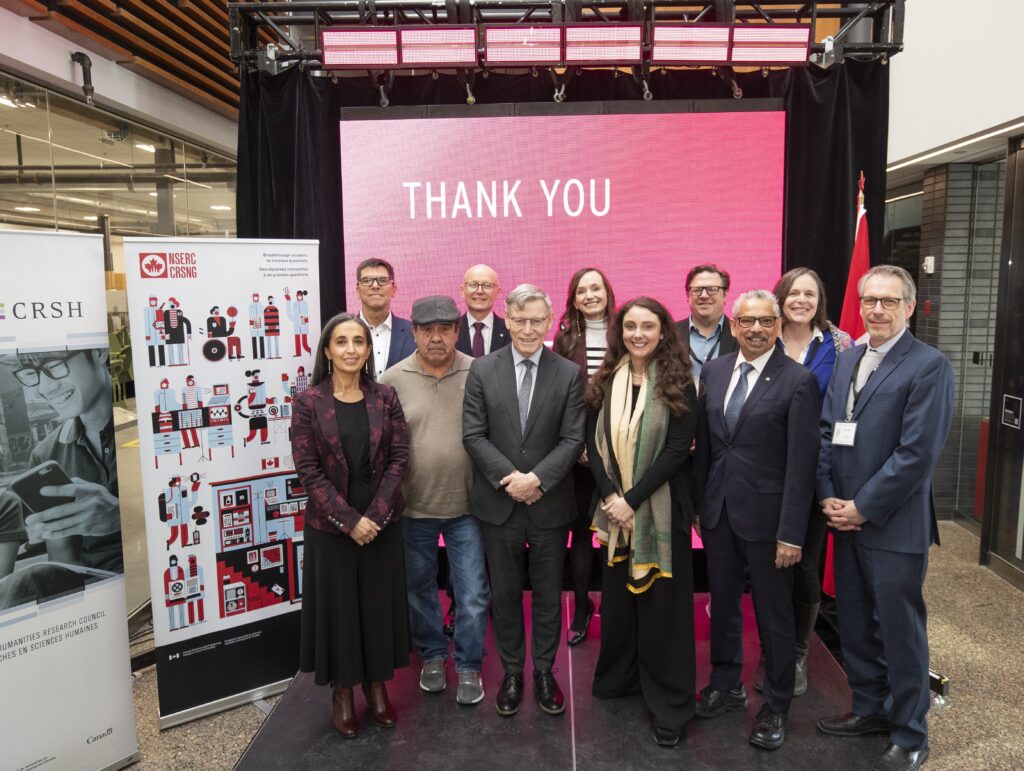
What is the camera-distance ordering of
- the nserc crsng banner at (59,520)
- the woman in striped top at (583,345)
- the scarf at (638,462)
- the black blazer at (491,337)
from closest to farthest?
the nserc crsng banner at (59,520) < the scarf at (638,462) < the woman in striped top at (583,345) < the black blazer at (491,337)

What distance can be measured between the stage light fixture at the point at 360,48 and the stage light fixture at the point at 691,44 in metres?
1.49

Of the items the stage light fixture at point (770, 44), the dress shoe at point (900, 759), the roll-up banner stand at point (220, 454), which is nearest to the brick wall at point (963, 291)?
the stage light fixture at point (770, 44)

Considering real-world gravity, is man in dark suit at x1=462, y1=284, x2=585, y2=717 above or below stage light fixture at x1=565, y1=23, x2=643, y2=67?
below

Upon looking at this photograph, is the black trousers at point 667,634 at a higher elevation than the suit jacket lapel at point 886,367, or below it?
below

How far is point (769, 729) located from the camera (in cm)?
262

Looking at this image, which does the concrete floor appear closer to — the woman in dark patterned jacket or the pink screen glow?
the woman in dark patterned jacket

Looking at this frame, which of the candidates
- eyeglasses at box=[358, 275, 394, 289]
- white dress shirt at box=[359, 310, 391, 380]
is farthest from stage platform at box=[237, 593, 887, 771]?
eyeglasses at box=[358, 275, 394, 289]

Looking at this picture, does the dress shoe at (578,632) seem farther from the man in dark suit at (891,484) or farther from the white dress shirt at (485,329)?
the white dress shirt at (485,329)

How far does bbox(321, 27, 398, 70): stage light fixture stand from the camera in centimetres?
375

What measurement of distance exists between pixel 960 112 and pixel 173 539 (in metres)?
5.41

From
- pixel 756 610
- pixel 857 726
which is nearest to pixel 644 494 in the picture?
pixel 756 610

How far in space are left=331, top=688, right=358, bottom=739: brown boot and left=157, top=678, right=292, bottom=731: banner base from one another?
1.87ft

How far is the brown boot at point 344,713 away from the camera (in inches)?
107

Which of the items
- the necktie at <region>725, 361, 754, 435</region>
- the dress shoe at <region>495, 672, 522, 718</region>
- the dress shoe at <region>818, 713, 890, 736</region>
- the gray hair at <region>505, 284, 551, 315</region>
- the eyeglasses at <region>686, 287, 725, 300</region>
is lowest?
the dress shoe at <region>818, 713, 890, 736</region>
